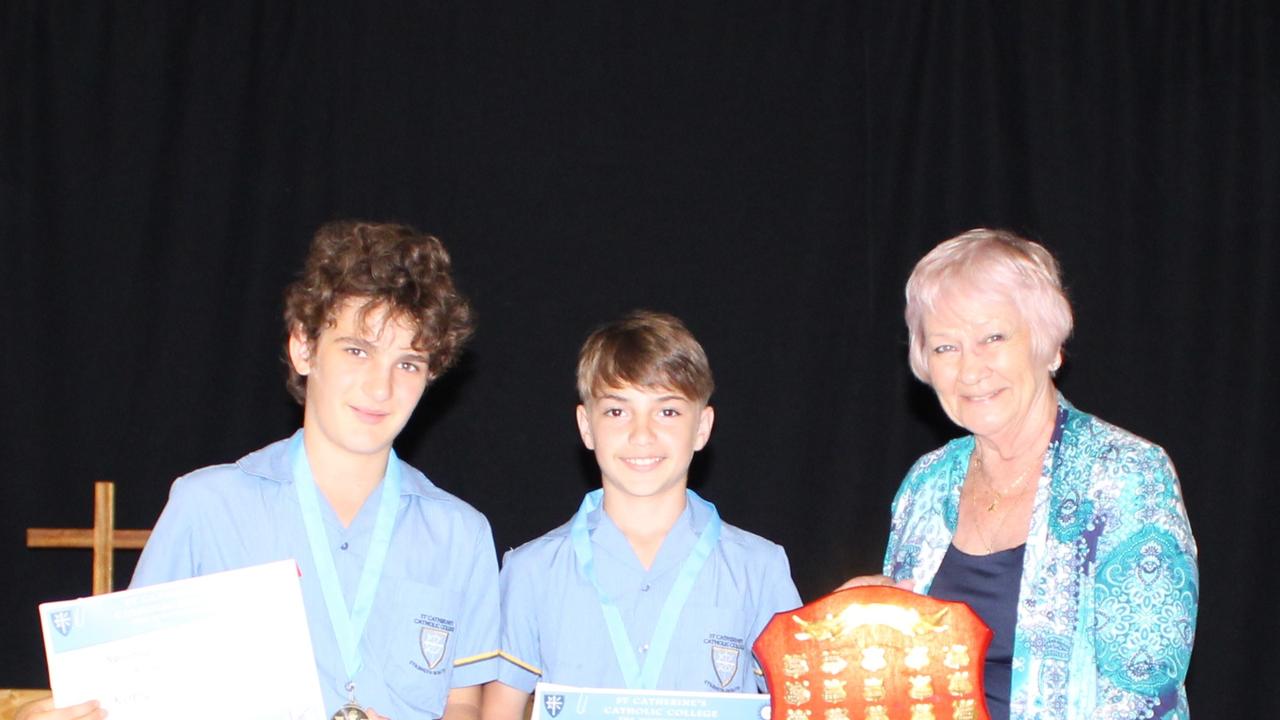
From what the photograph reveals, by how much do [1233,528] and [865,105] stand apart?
249 cm

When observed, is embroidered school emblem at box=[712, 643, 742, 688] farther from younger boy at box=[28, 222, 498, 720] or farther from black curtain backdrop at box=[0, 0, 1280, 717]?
black curtain backdrop at box=[0, 0, 1280, 717]

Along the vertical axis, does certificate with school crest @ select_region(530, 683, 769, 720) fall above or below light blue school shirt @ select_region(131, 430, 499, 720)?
below

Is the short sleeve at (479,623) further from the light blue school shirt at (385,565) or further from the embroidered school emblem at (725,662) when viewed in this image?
the embroidered school emblem at (725,662)

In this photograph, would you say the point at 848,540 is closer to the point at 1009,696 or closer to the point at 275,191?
the point at 1009,696

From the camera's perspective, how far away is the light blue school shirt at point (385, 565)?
2891mm

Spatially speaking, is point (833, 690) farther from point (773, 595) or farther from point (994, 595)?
point (773, 595)

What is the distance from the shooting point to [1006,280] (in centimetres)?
293

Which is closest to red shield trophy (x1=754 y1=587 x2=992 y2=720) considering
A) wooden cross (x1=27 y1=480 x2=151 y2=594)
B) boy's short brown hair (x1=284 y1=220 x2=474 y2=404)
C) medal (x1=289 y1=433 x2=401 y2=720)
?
medal (x1=289 y1=433 x2=401 y2=720)

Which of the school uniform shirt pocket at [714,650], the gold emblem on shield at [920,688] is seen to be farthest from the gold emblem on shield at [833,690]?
the school uniform shirt pocket at [714,650]

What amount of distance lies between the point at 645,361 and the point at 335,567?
1.04 m

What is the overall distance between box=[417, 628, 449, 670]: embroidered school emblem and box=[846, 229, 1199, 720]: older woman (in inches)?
44.6

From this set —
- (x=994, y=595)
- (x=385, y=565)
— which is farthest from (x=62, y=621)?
(x=994, y=595)

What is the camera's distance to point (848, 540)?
16.3 ft

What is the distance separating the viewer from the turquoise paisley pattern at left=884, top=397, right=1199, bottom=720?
2574mm
